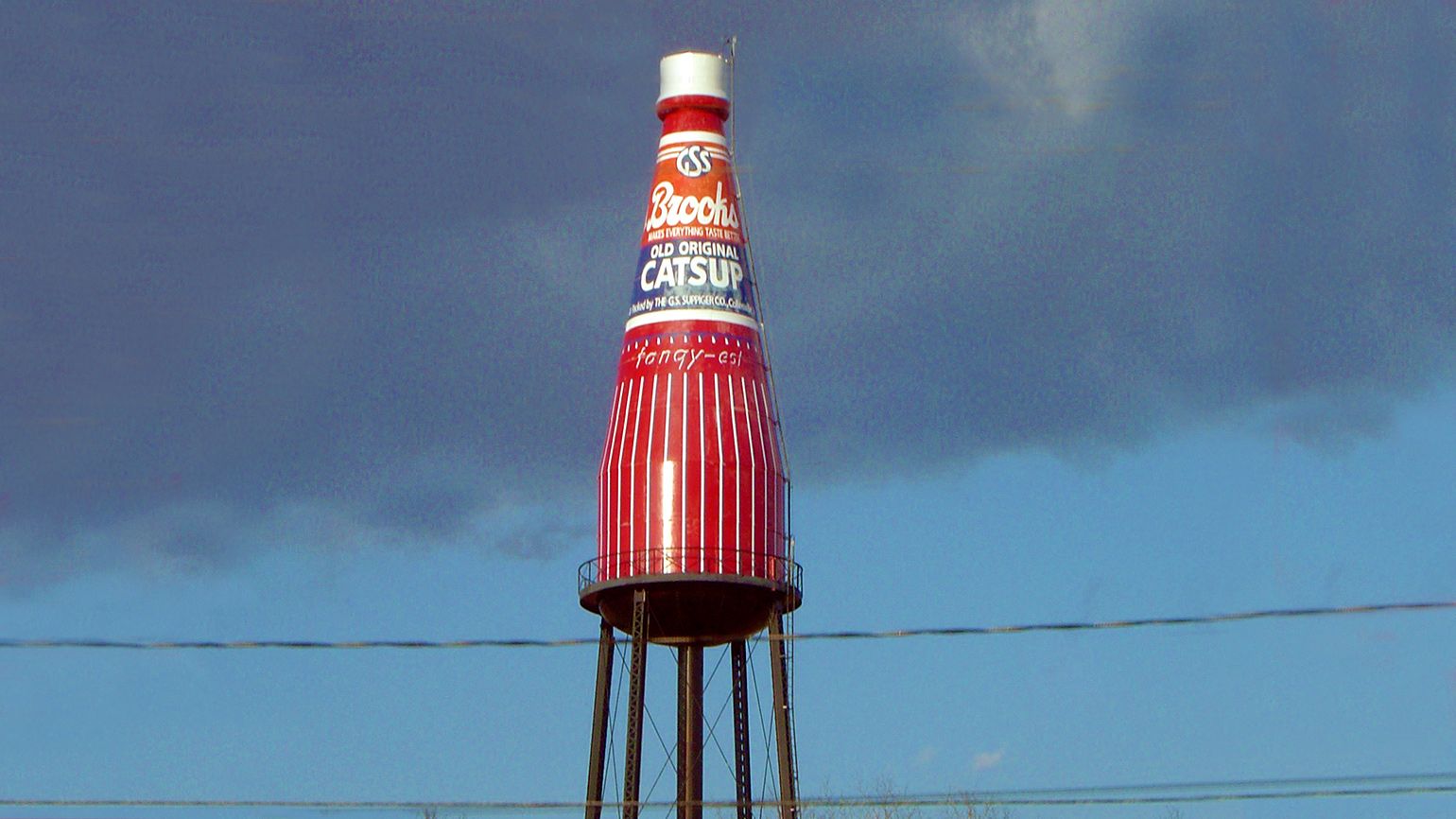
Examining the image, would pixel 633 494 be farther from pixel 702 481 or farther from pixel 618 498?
pixel 702 481

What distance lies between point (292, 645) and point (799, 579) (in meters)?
15.6

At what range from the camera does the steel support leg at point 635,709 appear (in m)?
55.5

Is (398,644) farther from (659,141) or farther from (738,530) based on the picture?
(659,141)

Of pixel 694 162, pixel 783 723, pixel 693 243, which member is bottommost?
pixel 783 723

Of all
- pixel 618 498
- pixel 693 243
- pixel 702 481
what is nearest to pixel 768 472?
pixel 702 481

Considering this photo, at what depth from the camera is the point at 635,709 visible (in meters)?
56.1

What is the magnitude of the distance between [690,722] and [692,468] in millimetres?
5719

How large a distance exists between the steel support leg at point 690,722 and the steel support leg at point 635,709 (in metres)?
2.83

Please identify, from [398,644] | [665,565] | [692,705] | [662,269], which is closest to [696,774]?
[692,705]

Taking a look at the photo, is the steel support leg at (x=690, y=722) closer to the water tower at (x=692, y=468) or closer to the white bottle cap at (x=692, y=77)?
the water tower at (x=692, y=468)

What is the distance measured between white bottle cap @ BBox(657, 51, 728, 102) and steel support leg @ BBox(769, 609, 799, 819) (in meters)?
11.9

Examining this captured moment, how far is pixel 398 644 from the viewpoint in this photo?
45.2 m

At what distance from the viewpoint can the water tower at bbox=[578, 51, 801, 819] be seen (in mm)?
56844

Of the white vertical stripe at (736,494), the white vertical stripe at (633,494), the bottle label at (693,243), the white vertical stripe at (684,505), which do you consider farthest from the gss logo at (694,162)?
the white vertical stripe at (684,505)
